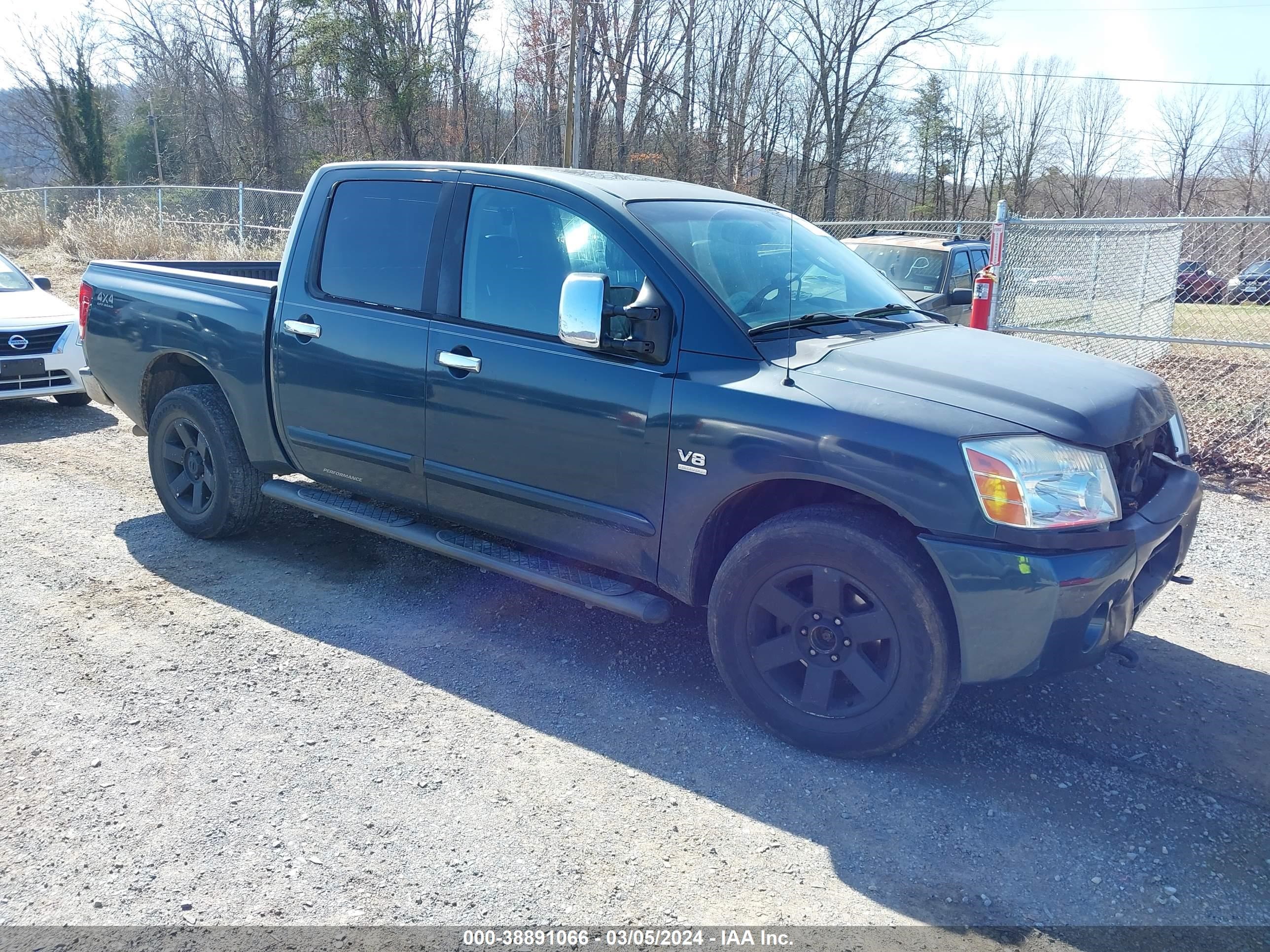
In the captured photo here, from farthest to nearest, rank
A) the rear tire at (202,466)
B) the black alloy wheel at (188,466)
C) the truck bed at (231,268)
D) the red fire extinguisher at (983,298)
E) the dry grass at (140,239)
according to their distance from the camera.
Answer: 1. the dry grass at (140,239)
2. the red fire extinguisher at (983,298)
3. the truck bed at (231,268)
4. the black alloy wheel at (188,466)
5. the rear tire at (202,466)

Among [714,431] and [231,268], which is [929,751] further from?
[231,268]

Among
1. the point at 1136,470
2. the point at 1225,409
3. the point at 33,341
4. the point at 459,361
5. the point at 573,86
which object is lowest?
the point at 1225,409

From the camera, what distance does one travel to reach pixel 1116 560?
303 centimetres

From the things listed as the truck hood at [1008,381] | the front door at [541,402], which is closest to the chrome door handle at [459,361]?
the front door at [541,402]

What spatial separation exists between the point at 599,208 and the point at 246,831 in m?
2.50

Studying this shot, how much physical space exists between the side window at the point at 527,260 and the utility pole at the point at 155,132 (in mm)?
37041

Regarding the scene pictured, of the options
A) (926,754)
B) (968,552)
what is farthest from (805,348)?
(926,754)

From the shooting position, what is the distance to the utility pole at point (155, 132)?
3669cm

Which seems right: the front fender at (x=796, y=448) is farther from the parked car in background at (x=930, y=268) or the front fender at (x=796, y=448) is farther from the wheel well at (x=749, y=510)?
the parked car in background at (x=930, y=268)

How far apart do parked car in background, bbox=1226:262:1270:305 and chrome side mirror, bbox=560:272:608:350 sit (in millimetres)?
7818

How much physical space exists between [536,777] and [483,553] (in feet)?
3.83

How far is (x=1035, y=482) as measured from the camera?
294 cm

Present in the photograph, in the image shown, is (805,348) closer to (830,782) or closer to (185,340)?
(830,782)

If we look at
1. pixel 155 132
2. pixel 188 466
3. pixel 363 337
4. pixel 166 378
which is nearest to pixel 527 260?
pixel 363 337
